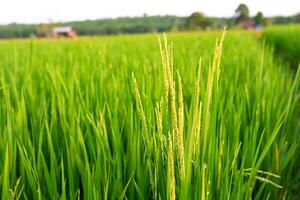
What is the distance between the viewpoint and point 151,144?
809 mm

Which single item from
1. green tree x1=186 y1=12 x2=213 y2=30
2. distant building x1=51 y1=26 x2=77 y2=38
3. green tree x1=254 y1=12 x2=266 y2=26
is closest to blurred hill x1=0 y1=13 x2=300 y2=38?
green tree x1=186 y1=12 x2=213 y2=30

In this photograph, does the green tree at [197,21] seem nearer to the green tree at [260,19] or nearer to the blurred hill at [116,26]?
the blurred hill at [116,26]

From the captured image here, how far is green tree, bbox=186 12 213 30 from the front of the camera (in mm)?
50200

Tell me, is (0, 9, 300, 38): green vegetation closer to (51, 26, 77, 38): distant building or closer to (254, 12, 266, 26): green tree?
(254, 12, 266, 26): green tree

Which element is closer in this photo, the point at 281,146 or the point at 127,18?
the point at 281,146

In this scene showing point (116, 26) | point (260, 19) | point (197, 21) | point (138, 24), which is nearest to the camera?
point (260, 19)

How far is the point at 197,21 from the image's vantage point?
165 ft

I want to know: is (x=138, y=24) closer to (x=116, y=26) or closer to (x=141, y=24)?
(x=141, y=24)

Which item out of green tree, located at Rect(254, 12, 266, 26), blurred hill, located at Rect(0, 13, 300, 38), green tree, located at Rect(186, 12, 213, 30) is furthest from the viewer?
green tree, located at Rect(186, 12, 213, 30)

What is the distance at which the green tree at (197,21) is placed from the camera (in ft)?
165

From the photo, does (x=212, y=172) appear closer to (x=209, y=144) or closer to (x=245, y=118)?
(x=209, y=144)

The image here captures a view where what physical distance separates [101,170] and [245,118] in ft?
2.17

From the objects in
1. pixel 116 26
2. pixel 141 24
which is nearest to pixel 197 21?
pixel 141 24

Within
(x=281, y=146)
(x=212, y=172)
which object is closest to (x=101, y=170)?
(x=212, y=172)
